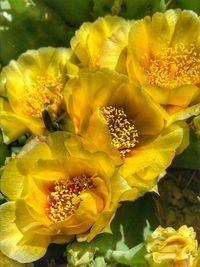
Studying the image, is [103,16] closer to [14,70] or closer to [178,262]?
[14,70]

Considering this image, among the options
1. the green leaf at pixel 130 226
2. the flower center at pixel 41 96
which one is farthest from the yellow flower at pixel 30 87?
the green leaf at pixel 130 226

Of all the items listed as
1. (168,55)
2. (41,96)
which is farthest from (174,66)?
(41,96)

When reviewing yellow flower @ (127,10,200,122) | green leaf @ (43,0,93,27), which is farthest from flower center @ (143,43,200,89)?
green leaf @ (43,0,93,27)

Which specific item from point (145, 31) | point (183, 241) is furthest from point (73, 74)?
point (183, 241)

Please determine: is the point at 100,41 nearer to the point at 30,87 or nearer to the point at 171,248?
the point at 30,87

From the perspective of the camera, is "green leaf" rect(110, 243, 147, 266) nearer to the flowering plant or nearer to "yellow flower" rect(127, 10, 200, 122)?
the flowering plant
